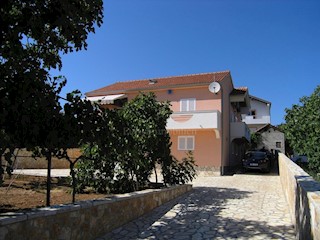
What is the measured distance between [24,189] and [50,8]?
6856 mm

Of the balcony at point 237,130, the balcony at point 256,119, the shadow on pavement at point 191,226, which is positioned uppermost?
the balcony at point 256,119

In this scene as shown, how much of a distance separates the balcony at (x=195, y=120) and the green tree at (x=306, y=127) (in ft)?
23.3

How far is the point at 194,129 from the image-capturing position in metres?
23.1

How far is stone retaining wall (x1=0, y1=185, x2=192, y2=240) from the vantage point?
418 centimetres

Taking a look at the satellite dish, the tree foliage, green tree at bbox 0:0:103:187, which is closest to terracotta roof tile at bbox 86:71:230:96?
the satellite dish

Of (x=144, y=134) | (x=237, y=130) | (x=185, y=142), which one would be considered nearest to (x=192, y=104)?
(x=185, y=142)

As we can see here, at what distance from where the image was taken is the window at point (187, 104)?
973 inches

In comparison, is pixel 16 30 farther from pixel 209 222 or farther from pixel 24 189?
pixel 24 189

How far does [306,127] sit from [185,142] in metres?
9.63

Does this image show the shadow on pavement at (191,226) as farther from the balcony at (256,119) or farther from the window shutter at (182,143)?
the balcony at (256,119)

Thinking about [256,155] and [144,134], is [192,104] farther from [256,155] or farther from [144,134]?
[144,134]

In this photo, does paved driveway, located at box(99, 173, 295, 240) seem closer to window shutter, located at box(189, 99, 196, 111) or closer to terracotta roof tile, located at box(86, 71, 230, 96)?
window shutter, located at box(189, 99, 196, 111)

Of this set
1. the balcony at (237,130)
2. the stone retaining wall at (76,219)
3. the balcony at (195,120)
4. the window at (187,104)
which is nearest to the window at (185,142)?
the balcony at (195,120)

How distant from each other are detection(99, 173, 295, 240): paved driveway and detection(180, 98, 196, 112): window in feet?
46.9
